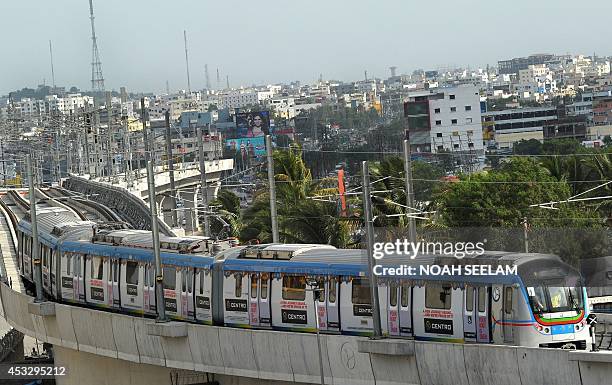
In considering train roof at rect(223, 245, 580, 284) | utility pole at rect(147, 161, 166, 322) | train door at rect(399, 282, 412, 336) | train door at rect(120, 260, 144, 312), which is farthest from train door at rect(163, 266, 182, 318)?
train door at rect(399, 282, 412, 336)

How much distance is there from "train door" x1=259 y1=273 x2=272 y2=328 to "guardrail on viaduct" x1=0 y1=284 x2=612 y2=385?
130 cm

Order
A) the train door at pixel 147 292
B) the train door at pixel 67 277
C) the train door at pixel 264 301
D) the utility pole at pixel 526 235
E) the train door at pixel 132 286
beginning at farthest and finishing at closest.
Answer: the utility pole at pixel 526 235 → the train door at pixel 67 277 → the train door at pixel 132 286 → the train door at pixel 147 292 → the train door at pixel 264 301

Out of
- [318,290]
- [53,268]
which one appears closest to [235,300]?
[318,290]

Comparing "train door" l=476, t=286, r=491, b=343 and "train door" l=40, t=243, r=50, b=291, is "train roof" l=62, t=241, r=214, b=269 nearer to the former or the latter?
"train door" l=40, t=243, r=50, b=291

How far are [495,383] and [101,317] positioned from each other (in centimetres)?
1338

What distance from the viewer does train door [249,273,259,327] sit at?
90.9 ft

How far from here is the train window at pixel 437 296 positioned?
23.3 m

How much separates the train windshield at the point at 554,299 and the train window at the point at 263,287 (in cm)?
700

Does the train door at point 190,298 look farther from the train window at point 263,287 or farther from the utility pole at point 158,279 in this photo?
the train window at point 263,287

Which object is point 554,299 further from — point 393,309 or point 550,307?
point 393,309

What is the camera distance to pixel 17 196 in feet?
282

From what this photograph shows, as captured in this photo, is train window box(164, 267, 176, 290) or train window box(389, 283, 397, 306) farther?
train window box(164, 267, 176, 290)

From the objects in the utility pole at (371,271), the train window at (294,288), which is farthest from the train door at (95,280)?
the utility pole at (371,271)

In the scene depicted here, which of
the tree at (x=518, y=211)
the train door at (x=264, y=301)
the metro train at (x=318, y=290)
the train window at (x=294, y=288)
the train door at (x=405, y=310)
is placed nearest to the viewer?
the metro train at (x=318, y=290)
